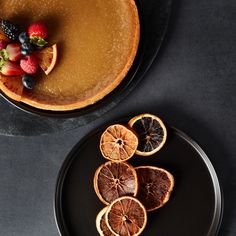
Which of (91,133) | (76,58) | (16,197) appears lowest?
(16,197)

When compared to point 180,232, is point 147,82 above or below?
above

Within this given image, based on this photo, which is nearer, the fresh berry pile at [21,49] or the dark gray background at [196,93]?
the fresh berry pile at [21,49]

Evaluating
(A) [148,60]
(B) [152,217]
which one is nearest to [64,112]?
(A) [148,60]

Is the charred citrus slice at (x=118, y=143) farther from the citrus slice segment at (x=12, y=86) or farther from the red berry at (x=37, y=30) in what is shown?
the red berry at (x=37, y=30)

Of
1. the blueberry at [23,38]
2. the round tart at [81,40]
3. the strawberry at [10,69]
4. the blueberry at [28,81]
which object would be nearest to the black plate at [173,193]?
the round tart at [81,40]

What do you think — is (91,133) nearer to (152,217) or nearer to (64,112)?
(64,112)

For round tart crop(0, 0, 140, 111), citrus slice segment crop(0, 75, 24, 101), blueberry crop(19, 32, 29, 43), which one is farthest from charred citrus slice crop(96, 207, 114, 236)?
blueberry crop(19, 32, 29, 43)
